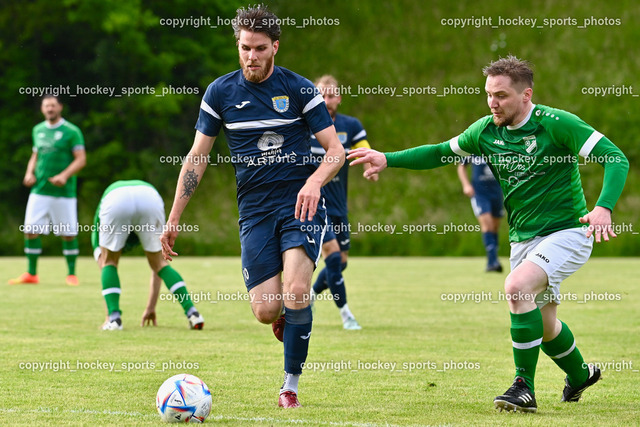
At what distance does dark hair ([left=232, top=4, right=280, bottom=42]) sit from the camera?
5.45 meters

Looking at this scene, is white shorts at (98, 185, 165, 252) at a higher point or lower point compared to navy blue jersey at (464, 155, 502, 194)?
lower

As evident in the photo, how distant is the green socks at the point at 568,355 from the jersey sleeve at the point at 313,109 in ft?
6.29

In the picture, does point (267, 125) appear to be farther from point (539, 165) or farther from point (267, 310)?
point (539, 165)

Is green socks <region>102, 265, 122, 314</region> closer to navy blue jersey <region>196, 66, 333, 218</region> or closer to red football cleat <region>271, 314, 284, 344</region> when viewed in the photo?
red football cleat <region>271, 314, 284, 344</region>

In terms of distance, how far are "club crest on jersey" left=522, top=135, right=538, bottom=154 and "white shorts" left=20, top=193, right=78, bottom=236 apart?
10543 mm

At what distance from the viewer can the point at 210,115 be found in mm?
5691

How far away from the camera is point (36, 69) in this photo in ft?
104

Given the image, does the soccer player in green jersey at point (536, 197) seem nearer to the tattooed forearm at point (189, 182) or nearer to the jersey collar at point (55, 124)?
the tattooed forearm at point (189, 182)

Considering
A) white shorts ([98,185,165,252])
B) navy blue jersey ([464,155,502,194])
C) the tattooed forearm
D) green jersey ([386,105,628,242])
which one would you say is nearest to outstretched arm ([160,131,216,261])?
the tattooed forearm

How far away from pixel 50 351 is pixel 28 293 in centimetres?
565

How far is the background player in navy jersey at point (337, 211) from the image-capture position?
30.3ft

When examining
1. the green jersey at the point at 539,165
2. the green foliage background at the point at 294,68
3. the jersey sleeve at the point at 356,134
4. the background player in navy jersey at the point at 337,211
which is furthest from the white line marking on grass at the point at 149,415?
the green foliage background at the point at 294,68

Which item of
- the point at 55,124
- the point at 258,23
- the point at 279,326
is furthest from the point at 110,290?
the point at 55,124

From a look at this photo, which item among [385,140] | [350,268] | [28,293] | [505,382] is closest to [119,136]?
[385,140]
